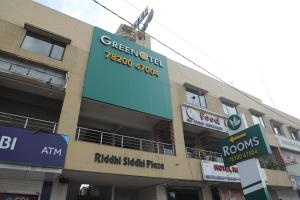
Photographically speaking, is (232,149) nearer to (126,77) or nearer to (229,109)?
(126,77)

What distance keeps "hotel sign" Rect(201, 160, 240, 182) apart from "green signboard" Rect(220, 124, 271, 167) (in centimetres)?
510

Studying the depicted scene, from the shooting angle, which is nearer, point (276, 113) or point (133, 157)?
point (133, 157)

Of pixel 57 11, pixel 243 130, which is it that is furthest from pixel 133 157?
pixel 57 11

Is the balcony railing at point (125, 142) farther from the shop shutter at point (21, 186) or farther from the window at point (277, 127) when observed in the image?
the window at point (277, 127)

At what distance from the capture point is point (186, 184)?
526 inches

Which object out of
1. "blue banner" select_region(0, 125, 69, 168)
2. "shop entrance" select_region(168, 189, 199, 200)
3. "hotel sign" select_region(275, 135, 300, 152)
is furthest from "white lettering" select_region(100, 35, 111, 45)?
"hotel sign" select_region(275, 135, 300, 152)

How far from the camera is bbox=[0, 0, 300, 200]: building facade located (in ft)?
29.1

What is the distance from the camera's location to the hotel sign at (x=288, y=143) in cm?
2084

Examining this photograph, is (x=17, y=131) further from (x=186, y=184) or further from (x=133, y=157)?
(x=186, y=184)

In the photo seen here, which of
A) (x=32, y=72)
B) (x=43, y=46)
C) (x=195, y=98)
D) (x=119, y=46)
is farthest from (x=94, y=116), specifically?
(x=195, y=98)

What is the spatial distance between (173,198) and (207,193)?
99.7 inches

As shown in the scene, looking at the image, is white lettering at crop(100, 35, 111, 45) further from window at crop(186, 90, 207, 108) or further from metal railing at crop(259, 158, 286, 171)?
metal railing at crop(259, 158, 286, 171)

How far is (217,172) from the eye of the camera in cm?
1310

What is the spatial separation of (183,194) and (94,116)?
7.33 metres
